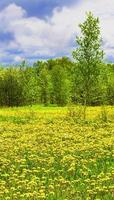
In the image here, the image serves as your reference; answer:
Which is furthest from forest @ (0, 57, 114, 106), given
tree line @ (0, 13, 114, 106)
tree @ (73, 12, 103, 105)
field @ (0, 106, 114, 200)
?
field @ (0, 106, 114, 200)

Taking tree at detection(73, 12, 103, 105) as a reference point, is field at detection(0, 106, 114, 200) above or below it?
below

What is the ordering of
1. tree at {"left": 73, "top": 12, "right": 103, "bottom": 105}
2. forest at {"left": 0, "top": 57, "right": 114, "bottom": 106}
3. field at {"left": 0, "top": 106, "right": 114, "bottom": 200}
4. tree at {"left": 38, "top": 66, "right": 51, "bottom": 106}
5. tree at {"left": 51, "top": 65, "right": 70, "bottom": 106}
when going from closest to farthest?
field at {"left": 0, "top": 106, "right": 114, "bottom": 200}
tree at {"left": 73, "top": 12, "right": 103, "bottom": 105}
forest at {"left": 0, "top": 57, "right": 114, "bottom": 106}
tree at {"left": 51, "top": 65, "right": 70, "bottom": 106}
tree at {"left": 38, "top": 66, "right": 51, "bottom": 106}

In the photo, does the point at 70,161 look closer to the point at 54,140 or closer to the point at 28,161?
the point at 28,161

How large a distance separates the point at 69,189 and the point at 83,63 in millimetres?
34672

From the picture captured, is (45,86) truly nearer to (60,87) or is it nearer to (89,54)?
(60,87)

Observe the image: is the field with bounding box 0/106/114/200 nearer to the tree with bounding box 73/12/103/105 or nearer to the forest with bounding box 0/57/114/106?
the tree with bounding box 73/12/103/105

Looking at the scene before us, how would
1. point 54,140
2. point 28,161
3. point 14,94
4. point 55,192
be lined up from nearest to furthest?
point 55,192
point 28,161
point 54,140
point 14,94

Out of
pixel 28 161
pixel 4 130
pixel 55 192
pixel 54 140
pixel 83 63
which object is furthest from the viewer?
pixel 83 63

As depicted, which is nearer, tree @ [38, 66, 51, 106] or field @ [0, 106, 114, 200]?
field @ [0, 106, 114, 200]

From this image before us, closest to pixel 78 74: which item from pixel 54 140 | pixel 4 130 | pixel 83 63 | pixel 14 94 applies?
pixel 83 63

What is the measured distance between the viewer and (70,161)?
1781 cm

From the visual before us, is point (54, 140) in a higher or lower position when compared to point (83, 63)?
lower

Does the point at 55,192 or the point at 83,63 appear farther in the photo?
the point at 83,63

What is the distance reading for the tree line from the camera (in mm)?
47938
